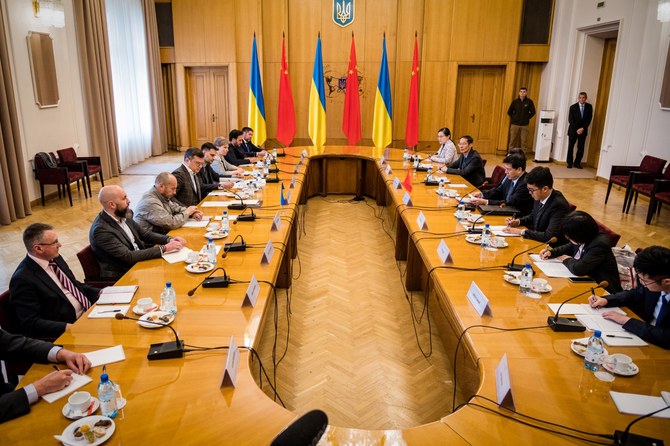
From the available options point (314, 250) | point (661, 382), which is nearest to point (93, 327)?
point (661, 382)

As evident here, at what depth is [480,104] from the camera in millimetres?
12422

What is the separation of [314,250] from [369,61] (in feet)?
24.1

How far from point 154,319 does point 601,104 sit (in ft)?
36.7

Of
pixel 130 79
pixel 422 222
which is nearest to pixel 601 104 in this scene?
pixel 422 222

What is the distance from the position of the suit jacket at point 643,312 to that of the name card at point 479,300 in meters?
0.70

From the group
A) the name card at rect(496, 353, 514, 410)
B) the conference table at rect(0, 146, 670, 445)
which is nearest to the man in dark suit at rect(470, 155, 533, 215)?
the conference table at rect(0, 146, 670, 445)

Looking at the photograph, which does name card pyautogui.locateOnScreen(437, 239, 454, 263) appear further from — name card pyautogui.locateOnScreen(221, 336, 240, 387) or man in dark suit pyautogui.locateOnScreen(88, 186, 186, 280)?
man in dark suit pyautogui.locateOnScreen(88, 186, 186, 280)

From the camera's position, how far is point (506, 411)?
1978mm

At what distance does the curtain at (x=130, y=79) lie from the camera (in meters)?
10.3

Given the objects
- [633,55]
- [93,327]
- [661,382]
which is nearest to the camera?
[661,382]

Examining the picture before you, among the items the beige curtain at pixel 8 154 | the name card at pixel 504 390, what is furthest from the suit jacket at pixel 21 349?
the beige curtain at pixel 8 154

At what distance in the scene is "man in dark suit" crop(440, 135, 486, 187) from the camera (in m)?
6.63

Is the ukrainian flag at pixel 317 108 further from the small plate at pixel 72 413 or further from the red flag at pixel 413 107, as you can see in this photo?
the small plate at pixel 72 413

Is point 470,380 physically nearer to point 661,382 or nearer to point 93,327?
point 661,382
